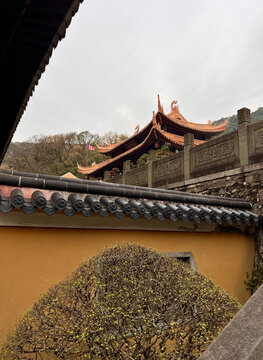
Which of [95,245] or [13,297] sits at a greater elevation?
[95,245]

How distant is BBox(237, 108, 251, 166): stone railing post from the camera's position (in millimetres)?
6047

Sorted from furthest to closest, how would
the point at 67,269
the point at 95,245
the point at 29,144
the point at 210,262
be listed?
the point at 29,144
the point at 210,262
the point at 95,245
the point at 67,269

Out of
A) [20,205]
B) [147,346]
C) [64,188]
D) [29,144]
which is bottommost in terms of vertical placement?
[147,346]

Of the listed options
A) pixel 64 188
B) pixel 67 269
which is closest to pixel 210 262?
pixel 67 269

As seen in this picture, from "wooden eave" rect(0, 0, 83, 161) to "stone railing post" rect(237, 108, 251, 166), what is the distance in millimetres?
5481

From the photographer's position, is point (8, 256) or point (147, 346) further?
point (8, 256)

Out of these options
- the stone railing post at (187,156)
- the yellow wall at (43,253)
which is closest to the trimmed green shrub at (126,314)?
the yellow wall at (43,253)

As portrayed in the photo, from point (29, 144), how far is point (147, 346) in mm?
36645

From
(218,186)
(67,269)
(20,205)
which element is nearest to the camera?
(20,205)

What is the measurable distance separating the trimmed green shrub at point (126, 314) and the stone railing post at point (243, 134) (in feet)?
13.3

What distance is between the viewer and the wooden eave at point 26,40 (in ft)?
3.45

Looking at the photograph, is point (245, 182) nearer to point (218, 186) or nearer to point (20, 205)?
point (218, 186)

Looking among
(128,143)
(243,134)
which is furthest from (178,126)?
(243,134)

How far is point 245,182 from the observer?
6.01m
